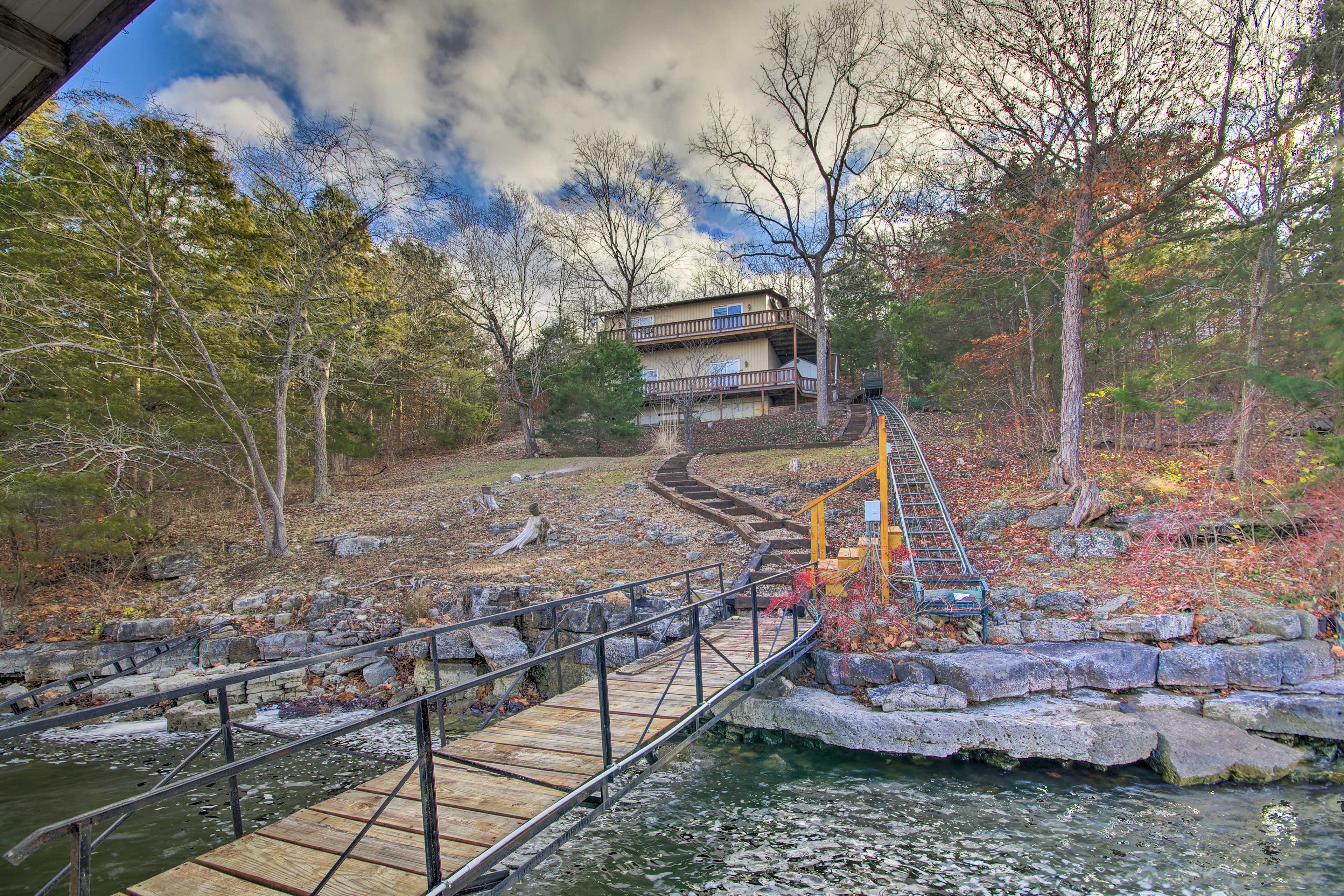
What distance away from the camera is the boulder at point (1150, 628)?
23.6 ft

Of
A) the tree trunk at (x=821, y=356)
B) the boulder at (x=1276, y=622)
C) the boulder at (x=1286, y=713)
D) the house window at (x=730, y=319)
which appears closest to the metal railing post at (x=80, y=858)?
the boulder at (x=1286, y=713)

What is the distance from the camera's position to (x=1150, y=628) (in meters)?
7.25

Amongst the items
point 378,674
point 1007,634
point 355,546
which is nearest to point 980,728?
point 1007,634

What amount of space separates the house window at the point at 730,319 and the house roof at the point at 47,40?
27528mm

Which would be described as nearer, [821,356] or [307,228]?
[307,228]

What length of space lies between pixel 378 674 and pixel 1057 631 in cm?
921

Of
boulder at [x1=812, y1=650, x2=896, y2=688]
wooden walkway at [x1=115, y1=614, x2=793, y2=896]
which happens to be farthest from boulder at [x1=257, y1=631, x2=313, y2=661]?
boulder at [x1=812, y1=650, x2=896, y2=688]

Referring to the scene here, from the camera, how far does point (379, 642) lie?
13.9 ft

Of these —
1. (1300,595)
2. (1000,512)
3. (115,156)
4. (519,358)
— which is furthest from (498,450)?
(1300,595)

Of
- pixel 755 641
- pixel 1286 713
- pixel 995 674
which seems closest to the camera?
pixel 1286 713

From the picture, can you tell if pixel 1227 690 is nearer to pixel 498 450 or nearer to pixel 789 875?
pixel 789 875

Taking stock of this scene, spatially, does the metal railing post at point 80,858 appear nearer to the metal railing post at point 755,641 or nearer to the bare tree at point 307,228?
the metal railing post at point 755,641

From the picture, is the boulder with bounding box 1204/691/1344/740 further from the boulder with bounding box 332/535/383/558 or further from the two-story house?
the two-story house

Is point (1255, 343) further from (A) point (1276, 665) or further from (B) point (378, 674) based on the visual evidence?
(B) point (378, 674)
